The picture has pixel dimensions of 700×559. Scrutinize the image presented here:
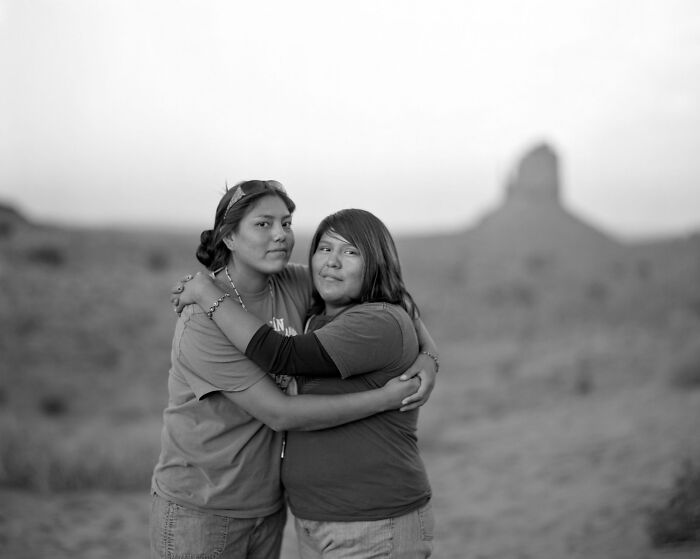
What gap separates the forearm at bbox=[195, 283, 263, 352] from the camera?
222 cm

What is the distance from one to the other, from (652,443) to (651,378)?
3607mm

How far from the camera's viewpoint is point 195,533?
234 cm

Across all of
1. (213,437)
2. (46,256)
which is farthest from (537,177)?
(213,437)

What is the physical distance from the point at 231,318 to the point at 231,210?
18.3 inches

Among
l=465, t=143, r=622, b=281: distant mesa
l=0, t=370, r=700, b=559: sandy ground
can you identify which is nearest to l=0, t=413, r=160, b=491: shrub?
l=0, t=370, r=700, b=559: sandy ground

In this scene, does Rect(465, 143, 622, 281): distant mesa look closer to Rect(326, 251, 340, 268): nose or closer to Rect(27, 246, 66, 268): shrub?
Rect(27, 246, 66, 268): shrub

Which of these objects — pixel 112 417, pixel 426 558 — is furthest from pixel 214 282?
pixel 112 417

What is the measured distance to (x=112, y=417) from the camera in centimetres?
1033

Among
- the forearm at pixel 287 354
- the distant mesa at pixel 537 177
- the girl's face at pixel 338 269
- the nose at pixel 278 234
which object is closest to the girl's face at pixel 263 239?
the nose at pixel 278 234

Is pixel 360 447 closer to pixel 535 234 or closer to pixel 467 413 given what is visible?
pixel 467 413

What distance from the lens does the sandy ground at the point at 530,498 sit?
16.8 feet

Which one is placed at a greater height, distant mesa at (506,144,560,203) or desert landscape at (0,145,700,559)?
distant mesa at (506,144,560,203)

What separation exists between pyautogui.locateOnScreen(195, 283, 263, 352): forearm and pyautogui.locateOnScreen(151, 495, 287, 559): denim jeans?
26.2 inches

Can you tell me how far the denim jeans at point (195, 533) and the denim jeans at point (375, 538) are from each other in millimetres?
287
